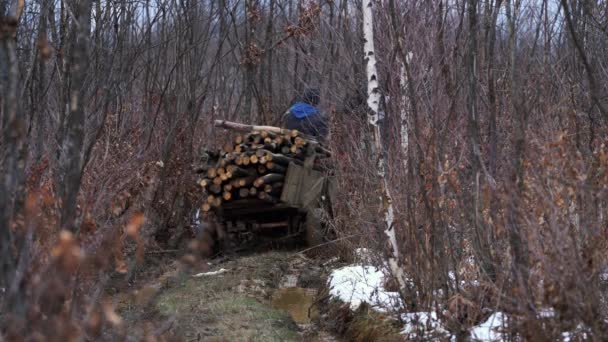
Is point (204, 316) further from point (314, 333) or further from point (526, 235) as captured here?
point (526, 235)

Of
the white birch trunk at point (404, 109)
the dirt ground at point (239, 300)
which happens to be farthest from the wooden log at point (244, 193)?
the white birch trunk at point (404, 109)

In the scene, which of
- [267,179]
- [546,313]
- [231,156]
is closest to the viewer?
[546,313]

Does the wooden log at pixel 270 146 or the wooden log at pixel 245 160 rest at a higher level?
the wooden log at pixel 270 146

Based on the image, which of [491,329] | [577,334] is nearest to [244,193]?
[491,329]

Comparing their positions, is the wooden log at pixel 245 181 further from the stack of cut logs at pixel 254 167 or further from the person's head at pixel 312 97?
the person's head at pixel 312 97

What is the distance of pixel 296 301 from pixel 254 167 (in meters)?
2.46

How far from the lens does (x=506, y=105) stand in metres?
7.94

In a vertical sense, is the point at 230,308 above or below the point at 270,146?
below

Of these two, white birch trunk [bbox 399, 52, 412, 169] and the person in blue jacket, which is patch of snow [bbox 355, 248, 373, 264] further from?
the person in blue jacket

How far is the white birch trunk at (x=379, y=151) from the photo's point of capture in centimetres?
608

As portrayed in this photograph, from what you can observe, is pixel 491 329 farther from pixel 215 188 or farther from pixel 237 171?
pixel 215 188

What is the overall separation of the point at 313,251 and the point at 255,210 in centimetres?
94

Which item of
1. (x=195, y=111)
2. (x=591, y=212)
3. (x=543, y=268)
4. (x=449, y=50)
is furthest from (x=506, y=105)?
(x=195, y=111)

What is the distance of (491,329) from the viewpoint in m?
4.14
